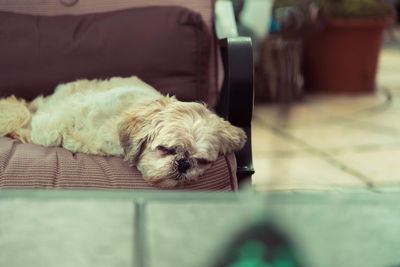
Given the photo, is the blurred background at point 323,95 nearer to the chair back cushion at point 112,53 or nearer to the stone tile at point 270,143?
the stone tile at point 270,143

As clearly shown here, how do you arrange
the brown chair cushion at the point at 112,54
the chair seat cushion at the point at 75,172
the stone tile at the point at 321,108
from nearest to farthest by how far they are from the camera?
the chair seat cushion at the point at 75,172
the brown chair cushion at the point at 112,54
the stone tile at the point at 321,108

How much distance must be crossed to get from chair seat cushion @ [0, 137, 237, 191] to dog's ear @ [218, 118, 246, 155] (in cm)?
3

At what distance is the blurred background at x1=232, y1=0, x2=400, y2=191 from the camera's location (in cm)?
325

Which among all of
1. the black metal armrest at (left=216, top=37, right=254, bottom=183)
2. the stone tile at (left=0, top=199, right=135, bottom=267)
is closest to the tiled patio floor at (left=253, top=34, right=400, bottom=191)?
the black metal armrest at (left=216, top=37, right=254, bottom=183)

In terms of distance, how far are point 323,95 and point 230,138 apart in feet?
11.9

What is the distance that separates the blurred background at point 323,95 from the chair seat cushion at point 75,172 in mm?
1180

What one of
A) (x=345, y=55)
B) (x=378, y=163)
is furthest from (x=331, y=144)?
(x=345, y=55)

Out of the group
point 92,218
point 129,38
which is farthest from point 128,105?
point 92,218

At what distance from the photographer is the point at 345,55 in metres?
5.21

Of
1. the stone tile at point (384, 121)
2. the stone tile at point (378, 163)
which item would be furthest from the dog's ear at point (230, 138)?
the stone tile at point (384, 121)

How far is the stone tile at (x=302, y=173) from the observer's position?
302 centimetres

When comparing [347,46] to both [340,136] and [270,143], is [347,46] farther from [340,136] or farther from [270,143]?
[270,143]

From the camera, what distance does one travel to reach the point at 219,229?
29.1 inches

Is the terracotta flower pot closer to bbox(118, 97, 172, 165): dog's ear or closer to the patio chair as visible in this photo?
the patio chair
